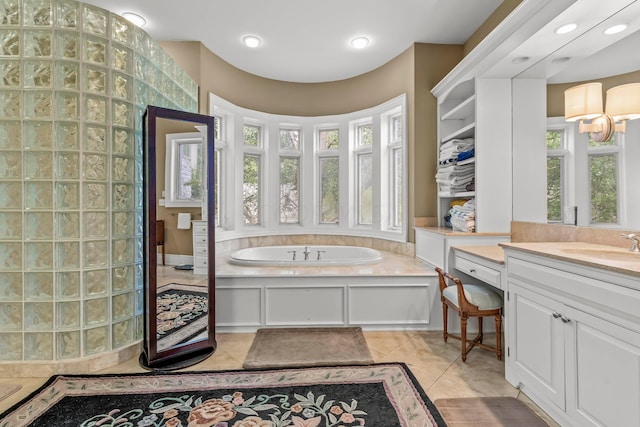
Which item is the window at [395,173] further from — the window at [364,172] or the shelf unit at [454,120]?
the shelf unit at [454,120]

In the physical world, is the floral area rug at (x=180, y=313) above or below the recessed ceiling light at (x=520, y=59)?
below

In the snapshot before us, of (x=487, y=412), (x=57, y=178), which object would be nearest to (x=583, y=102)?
(x=487, y=412)

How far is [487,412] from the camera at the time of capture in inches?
69.8

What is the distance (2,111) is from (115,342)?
5.53ft

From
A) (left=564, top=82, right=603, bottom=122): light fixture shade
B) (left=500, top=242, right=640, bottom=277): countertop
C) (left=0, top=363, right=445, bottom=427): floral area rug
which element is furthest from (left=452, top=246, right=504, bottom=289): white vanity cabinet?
(left=564, top=82, right=603, bottom=122): light fixture shade

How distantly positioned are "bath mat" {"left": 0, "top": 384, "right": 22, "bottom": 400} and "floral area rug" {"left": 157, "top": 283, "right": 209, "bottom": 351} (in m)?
0.81

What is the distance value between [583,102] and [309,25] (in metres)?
2.39

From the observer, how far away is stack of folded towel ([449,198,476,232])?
291 centimetres

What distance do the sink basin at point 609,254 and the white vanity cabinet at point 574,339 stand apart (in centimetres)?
19

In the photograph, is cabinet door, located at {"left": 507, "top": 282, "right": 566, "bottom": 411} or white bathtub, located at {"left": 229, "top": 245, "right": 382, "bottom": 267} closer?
cabinet door, located at {"left": 507, "top": 282, "right": 566, "bottom": 411}

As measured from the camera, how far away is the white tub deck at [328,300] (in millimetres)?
2850

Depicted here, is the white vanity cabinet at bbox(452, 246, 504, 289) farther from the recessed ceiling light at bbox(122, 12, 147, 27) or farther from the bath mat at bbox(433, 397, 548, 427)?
the recessed ceiling light at bbox(122, 12, 147, 27)

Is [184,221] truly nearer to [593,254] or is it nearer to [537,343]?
[537,343]

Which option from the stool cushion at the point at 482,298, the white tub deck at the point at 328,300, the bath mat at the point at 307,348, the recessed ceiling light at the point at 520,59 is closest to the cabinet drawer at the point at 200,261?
the white tub deck at the point at 328,300
